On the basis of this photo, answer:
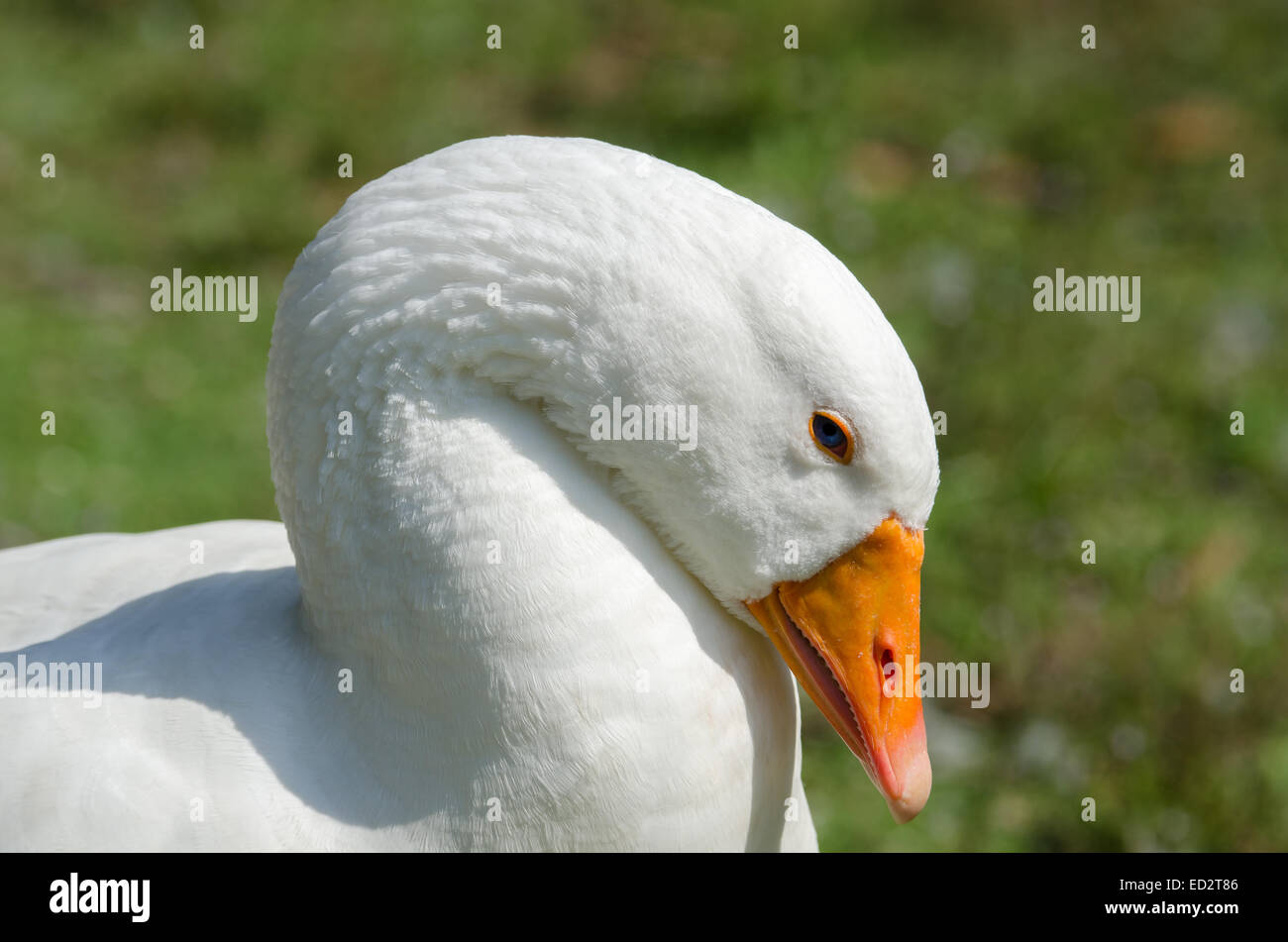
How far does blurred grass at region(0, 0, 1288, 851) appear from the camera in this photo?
14.1 feet

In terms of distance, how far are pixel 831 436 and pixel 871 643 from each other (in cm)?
41

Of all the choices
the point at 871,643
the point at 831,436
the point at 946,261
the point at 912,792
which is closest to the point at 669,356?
the point at 831,436

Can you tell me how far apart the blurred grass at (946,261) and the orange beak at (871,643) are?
1587 millimetres

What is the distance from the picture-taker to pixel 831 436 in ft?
7.79

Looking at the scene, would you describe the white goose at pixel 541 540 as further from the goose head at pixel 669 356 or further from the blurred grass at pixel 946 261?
the blurred grass at pixel 946 261

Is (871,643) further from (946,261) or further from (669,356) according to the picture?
(946,261)

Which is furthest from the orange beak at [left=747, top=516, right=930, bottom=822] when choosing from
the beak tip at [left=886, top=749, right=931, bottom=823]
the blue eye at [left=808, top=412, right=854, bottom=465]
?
the blue eye at [left=808, top=412, right=854, bottom=465]

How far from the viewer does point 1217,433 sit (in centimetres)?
551

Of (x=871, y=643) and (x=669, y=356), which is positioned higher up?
(x=669, y=356)

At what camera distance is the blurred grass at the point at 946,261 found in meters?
4.31

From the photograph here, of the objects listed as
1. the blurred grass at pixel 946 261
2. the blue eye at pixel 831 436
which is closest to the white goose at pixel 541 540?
the blue eye at pixel 831 436

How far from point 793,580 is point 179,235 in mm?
4920

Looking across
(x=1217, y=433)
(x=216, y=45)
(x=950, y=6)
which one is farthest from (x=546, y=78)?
(x=1217, y=433)
